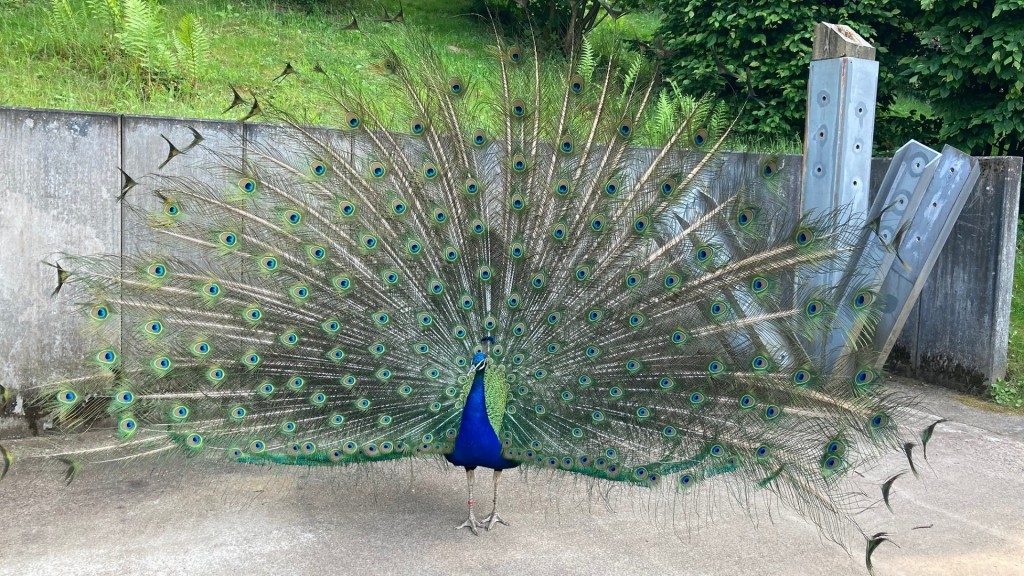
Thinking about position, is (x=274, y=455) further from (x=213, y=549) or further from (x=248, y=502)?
(x=248, y=502)

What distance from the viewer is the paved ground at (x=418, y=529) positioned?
400 cm

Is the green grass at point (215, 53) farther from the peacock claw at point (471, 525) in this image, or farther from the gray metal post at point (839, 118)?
the peacock claw at point (471, 525)

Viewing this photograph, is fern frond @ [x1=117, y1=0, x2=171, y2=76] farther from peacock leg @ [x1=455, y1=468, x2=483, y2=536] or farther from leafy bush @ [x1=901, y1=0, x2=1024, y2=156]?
leafy bush @ [x1=901, y1=0, x2=1024, y2=156]

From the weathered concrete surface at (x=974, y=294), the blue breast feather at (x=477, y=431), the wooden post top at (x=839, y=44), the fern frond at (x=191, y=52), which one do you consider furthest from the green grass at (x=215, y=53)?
the weathered concrete surface at (x=974, y=294)

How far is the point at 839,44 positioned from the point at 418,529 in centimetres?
405

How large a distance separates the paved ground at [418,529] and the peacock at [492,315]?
41cm

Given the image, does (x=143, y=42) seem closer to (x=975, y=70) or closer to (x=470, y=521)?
(x=470, y=521)

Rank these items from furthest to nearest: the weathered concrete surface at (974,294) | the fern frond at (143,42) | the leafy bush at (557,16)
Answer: the leafy bush at (557,16)
the fern frond at (143,42)
the weathered concrete surface at (974,294)

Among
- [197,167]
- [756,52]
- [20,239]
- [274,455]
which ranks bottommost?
[274,455]

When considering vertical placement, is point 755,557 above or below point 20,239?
below

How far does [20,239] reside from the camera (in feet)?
17.6

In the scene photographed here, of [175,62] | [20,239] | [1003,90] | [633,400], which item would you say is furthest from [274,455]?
[1003,90]

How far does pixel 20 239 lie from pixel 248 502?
2.25 m

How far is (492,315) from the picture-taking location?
4.08 metres
